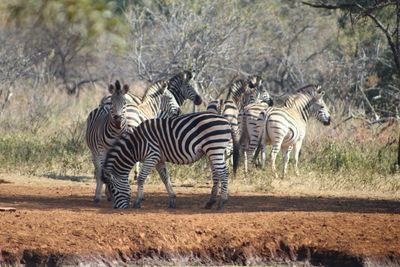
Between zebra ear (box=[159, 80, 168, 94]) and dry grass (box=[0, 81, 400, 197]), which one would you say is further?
zebra ear (box=[159, 80, 168, 94])

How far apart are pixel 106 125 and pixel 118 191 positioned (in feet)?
4.16

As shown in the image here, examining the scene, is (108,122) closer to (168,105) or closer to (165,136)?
(165,136)

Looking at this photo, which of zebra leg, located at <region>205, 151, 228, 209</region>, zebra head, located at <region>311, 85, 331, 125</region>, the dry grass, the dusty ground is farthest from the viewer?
zebra head, located at <region>311, 85, 331, 125</region>

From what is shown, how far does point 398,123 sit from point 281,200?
560 centimetres

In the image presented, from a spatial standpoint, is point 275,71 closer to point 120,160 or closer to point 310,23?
point 310,23

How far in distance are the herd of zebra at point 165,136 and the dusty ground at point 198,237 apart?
88cm

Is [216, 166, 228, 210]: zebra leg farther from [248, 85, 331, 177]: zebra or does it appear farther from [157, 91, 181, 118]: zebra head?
[157, 91, 181, 118]: zebra head

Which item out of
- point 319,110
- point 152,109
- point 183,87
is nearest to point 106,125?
point 152,109

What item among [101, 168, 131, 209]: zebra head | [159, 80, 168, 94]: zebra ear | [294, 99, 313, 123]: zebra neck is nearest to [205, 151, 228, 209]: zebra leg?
[101, 168, 131, 209]: zebra head

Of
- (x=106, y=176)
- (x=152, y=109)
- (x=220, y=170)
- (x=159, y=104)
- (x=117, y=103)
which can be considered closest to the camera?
(x=220, y=170)

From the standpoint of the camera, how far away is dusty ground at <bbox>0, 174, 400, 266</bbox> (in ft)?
30.8

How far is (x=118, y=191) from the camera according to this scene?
12.0m

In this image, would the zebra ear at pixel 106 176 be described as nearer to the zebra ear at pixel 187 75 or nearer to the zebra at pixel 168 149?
the zebra at pixel 168 149

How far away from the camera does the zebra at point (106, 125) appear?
12391 millimetres
